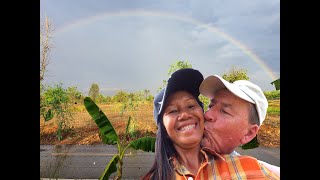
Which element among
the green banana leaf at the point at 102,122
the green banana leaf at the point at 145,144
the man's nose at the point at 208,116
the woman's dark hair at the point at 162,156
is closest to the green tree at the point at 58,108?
the green banana leaf at the point at 102,122

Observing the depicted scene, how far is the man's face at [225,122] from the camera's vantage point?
159 inches

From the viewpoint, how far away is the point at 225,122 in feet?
13.3

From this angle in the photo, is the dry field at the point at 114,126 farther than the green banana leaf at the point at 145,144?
Yes

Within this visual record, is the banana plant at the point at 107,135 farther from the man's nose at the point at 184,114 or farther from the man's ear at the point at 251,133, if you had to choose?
the man's ear at the point at 251,133

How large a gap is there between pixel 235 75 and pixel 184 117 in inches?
29.6

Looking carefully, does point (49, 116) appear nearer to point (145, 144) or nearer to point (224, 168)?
point (145, 144)

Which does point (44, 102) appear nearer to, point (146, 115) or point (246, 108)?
point (146, 115)

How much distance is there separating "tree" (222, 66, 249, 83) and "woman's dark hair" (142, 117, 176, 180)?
2.81 feet

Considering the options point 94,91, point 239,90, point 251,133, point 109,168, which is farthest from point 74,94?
point 251,133

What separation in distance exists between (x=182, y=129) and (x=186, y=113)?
17 cm

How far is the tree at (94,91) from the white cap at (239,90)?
1284 millimetres
